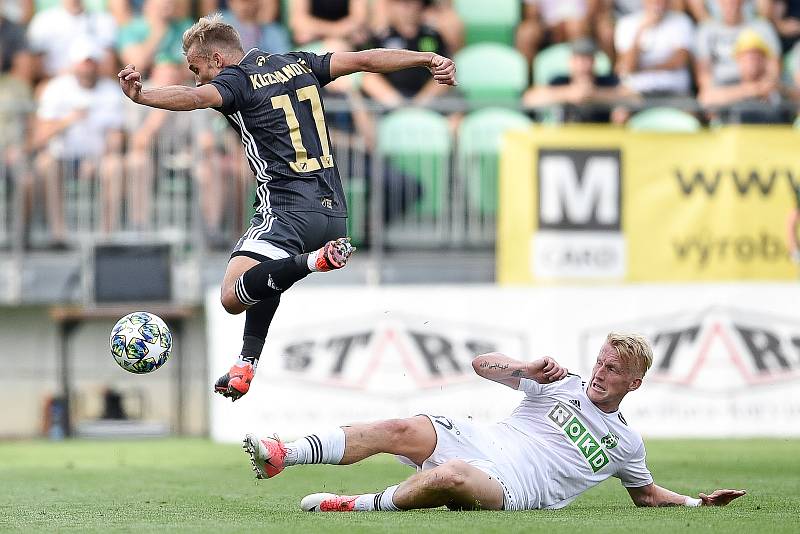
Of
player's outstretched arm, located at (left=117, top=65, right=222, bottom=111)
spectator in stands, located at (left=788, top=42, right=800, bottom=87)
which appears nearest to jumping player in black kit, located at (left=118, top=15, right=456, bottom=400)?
player's outstretched arm, located at (left=117, top=65, right=222, bottom=111)

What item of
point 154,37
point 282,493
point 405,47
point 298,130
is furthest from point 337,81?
point 282,493

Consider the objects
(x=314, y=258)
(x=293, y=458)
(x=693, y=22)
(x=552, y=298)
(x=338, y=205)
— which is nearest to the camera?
(x=293, y=458)

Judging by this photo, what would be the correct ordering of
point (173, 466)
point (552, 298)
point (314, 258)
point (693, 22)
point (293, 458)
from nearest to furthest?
1. point (293, 458)
2. point (314, 258)
3. point (173, 466)
4. point (552, 298)
5. point (693, 22)

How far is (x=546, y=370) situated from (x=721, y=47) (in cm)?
986

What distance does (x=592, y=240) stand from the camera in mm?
15211

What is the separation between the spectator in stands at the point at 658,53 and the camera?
54.0 feet

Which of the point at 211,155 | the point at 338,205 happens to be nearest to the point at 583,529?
the point at 338,205

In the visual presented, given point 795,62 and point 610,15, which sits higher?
point 610,15

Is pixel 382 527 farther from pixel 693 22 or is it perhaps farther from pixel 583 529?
pixel 693 22

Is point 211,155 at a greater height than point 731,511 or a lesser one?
greater

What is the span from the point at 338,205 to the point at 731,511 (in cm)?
309

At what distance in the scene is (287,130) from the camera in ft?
29.6

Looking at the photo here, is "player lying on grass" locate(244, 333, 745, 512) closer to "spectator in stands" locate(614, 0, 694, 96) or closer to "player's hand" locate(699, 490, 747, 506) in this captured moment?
"player's hand" locate(699, 490, 747, 506)

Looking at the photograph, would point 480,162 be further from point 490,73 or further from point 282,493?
point 282,493
